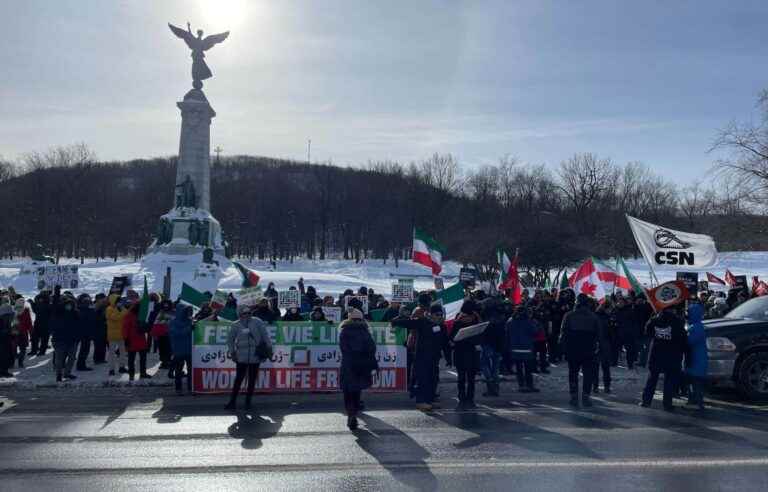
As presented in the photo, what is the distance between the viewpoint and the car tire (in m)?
12.1

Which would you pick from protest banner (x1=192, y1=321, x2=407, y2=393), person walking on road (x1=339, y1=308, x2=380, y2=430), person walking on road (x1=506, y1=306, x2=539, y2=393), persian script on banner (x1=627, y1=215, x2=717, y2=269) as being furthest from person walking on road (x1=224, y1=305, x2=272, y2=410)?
persian script on banner (x1=627, y1=215, x2=717, y2=269)

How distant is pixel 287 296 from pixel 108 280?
30.8m

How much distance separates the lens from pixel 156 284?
4262 cm

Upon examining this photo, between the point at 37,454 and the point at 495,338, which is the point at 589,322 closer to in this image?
the point at 495,338

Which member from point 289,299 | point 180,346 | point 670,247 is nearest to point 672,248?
point 670,247

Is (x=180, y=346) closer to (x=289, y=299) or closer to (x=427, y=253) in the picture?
(x=289, y=299)

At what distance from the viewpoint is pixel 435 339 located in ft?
37.7

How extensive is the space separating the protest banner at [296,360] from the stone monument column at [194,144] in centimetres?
3729

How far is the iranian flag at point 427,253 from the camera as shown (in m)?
17.2

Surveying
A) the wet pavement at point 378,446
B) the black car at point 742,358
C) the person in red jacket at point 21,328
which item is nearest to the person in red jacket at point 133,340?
the wet pavement at point 378,446

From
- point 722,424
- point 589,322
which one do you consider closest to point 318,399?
point 589,322

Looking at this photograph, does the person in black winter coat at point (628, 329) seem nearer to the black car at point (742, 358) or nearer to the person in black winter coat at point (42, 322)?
the black car at point (742, 358)

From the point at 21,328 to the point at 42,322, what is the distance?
1.19 meters

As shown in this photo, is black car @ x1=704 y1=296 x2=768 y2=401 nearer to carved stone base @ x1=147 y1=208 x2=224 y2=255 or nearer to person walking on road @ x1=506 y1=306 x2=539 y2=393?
person walking on road @ x1=506 y1=306 x2=539 y2=393
